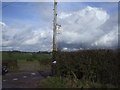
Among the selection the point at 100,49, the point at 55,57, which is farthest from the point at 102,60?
the point at 55,57

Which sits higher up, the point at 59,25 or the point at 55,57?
the point at 59,25

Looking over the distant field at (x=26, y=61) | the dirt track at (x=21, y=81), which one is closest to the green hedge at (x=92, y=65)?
the dirt track at (x=21, y=81)

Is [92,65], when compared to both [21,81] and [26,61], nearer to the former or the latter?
[21,81]

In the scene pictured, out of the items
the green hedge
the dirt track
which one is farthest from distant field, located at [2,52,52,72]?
the green hedge

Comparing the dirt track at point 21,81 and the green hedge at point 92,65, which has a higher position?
the green hedge at point 92,65

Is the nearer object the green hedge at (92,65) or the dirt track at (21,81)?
the green hedge at (92,65)

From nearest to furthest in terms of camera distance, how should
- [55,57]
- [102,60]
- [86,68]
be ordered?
1. [102,60]
2. [86,68]
3. [55,57]

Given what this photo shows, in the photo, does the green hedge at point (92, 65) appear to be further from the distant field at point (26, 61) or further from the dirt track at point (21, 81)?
the distant field at point (26, 61)

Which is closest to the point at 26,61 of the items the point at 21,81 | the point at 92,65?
the point at 21,81

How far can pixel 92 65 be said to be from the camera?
37.2 ft

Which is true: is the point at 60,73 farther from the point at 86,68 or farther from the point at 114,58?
the point at 114,58

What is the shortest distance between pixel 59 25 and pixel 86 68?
22.6 feet

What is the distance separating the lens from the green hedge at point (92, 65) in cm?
988

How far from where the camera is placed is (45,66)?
2964 cm
